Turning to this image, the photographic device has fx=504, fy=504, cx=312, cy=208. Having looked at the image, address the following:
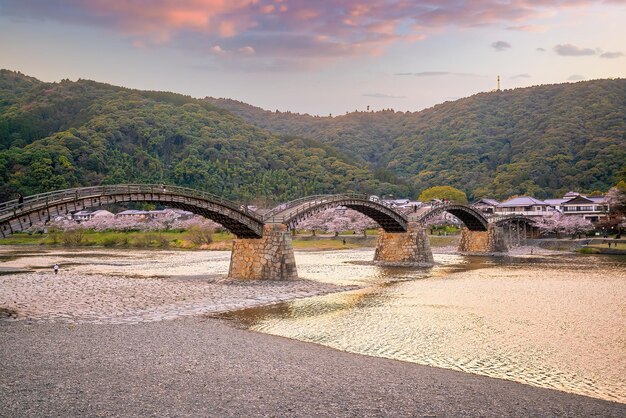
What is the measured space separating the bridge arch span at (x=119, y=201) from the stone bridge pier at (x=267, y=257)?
2.18 feet

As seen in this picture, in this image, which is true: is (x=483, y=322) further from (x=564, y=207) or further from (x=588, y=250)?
(x=564, y=207)

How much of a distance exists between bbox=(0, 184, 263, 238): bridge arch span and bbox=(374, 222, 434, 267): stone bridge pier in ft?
57.7

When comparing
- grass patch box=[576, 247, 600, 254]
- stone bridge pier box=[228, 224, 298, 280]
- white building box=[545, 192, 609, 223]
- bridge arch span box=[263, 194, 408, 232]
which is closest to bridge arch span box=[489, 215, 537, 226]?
grass patch box=[576, 247, 600, 254]

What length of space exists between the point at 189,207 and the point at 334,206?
13383 millimetres

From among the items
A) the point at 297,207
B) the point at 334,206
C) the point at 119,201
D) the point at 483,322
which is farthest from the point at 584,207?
the point at 119,201

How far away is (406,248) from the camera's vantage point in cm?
4397

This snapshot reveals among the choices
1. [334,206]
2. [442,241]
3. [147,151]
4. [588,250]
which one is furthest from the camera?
[147,151]

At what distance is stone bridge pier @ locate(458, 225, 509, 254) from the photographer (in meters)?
57.8

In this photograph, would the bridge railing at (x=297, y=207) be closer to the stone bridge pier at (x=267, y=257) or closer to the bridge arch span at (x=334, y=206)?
the bridge arch span at (x=334, y=206)

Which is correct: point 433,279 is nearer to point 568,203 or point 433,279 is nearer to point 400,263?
point 400,263

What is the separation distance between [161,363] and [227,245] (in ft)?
183

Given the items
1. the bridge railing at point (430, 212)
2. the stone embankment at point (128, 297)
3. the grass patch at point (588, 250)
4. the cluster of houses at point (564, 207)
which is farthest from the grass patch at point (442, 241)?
the stone embankment at point (128, 297)

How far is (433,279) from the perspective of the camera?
3262 cm

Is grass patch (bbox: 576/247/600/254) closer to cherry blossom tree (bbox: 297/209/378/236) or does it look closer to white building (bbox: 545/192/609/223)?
white building (bbox: 545/192/609/223)
